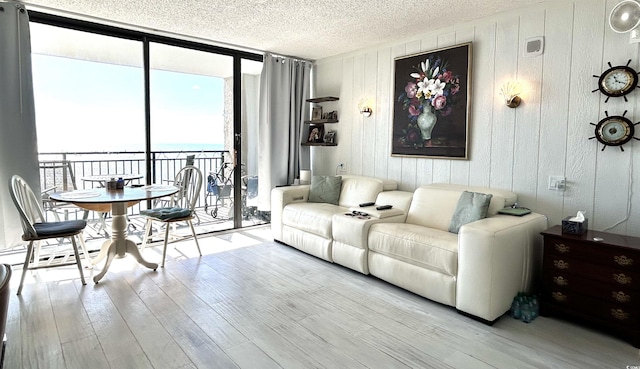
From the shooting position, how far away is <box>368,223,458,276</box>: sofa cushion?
8.81ft

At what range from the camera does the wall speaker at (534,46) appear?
10.1 feet

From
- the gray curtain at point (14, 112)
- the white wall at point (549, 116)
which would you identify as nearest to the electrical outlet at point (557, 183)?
the white wall at point (549, 116)

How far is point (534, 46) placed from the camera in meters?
3.10

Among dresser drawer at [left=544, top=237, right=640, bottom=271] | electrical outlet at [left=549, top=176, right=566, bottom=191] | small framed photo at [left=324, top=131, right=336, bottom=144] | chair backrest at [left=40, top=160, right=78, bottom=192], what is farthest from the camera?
small framed photo at [left=324, top=131, right=336, bottom=144]

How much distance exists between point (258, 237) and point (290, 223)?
0.74m

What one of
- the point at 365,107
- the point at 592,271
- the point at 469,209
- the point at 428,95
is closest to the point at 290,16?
the point at 365,107

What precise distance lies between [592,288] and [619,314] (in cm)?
19

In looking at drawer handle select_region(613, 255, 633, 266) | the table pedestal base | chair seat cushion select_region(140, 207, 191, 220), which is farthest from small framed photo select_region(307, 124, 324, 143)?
drawer handle select_region(613, 255, 633, 266)

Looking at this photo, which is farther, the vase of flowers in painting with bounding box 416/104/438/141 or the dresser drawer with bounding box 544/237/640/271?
the vase of flowers in painting with bounding box 416/104/438/141

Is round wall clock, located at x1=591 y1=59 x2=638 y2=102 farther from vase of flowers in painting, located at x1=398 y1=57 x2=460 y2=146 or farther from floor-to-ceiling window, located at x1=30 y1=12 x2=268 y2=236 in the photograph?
floor-to-ceiling window, located at x1=30 y1=12 x2=268 y2=236

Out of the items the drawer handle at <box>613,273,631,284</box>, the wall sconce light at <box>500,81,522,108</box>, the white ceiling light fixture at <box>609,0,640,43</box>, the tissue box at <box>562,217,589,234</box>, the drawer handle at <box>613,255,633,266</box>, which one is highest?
the white ceiling light fixture at <box>609,0,640,43</box>

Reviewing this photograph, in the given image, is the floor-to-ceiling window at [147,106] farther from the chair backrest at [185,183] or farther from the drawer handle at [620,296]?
the drawer handle at [620,296]

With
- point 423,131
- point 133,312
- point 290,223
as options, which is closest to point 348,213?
point 290,223

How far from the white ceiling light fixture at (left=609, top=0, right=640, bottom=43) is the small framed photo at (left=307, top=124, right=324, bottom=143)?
11.1 ft
